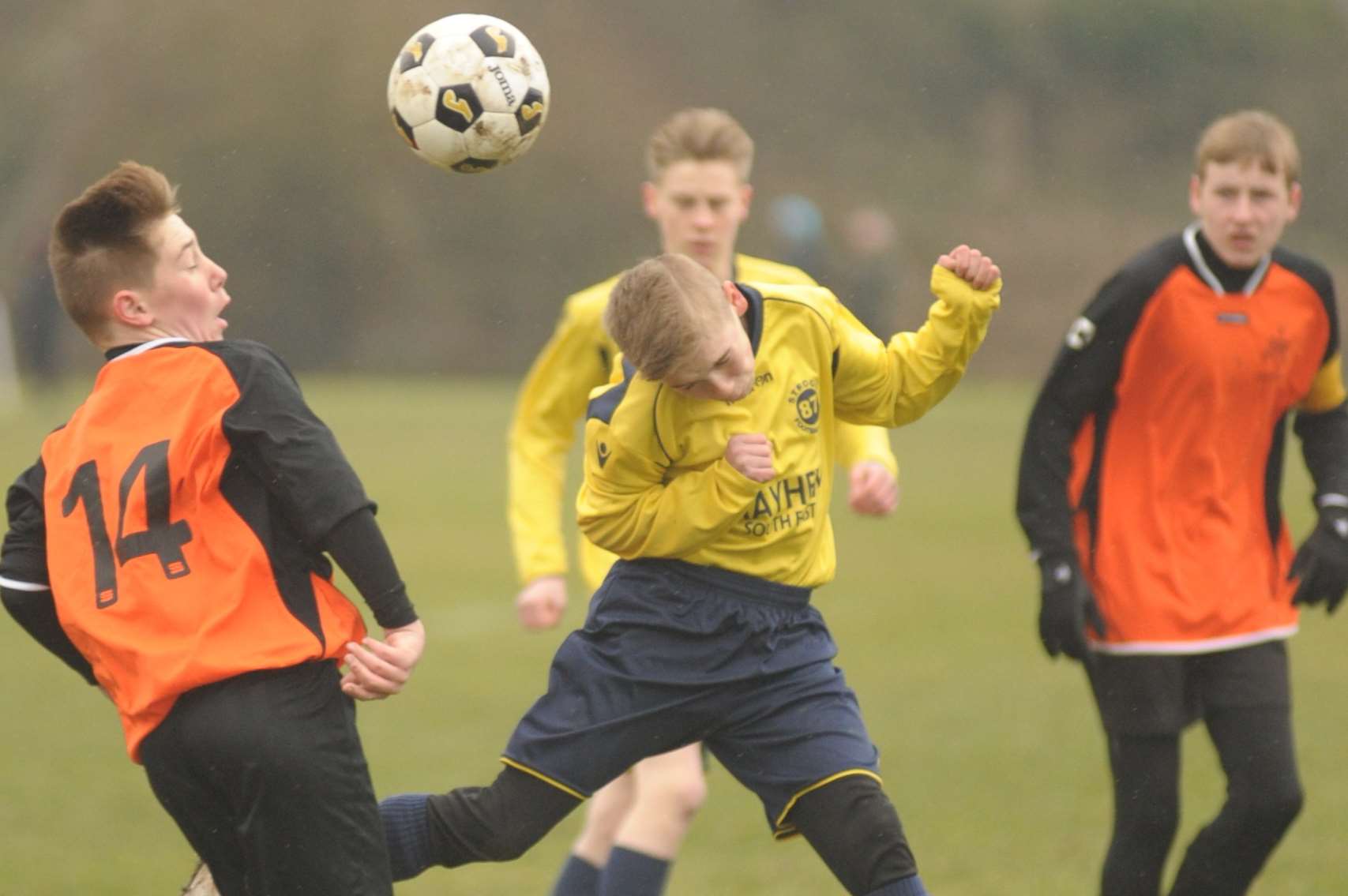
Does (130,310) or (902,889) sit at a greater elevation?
(130,310)

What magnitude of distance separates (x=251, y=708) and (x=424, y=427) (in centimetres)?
1614

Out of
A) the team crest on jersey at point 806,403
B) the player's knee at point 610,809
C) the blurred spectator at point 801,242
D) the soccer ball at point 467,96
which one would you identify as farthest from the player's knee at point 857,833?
the blurred spectator at point 801,242

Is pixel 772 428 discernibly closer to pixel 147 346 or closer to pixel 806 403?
pixel 806 403

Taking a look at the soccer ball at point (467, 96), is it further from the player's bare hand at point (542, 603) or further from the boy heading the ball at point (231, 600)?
the player's bare hand at point (542, 603)

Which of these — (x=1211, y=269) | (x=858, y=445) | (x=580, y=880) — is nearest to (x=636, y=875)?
(x=580, y=880)

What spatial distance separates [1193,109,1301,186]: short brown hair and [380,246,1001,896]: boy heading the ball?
1012mm

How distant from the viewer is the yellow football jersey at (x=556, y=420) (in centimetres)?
467

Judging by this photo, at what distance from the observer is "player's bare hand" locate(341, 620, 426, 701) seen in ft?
10.6

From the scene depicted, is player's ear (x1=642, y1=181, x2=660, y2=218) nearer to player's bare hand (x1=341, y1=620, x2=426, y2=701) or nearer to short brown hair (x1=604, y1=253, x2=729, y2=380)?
short brown hair (x1=604, y1=253, x2=729, y2=380)

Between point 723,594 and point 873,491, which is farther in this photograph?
point 873,491

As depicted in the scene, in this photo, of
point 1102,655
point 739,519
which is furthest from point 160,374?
point 1102,655

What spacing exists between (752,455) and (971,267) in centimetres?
64

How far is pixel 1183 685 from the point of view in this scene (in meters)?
4.36

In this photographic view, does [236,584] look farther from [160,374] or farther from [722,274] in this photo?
[722,274]
